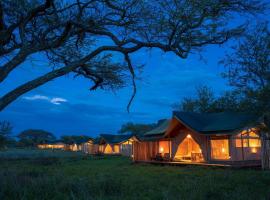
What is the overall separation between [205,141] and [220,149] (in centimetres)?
123

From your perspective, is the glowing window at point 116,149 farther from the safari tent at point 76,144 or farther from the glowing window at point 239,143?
the glowing window at point 239,143

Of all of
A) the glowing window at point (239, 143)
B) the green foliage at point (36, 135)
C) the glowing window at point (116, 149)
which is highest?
the green foliage at point (36, 135)

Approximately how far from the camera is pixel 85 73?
9.52 meters

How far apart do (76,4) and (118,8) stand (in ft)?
3.66

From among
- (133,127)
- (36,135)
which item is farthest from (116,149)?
(36,135)

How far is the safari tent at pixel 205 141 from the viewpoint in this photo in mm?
22203

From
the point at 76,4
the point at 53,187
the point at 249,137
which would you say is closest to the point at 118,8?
the point at 76,4

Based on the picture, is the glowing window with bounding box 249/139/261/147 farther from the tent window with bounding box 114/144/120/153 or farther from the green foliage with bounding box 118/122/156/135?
the green foliage with bounding box 118/122/156/135

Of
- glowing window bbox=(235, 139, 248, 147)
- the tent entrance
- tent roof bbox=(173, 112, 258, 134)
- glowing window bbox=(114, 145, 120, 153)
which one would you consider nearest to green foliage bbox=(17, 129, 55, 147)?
glowing window bbox=(114, 145, 120, 153)

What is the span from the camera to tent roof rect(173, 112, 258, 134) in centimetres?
2223

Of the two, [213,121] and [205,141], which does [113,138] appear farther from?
[205,141]

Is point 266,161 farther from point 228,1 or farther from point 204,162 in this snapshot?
point 228,1

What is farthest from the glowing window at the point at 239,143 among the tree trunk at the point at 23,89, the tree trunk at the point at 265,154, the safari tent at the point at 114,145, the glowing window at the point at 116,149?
the glowing window at the point at 116,149

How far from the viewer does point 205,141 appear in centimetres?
2433
